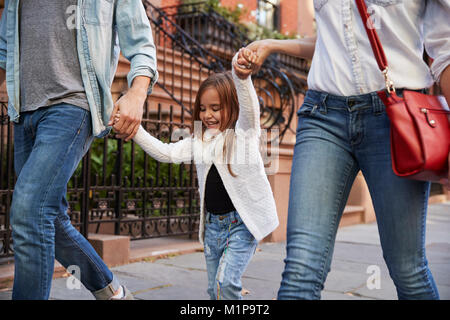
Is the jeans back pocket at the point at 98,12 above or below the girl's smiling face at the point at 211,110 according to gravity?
above

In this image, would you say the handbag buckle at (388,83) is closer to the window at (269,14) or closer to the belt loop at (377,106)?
the belt loop at (377,106)

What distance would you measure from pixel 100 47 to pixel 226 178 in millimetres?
914

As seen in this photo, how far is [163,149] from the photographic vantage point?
2.92 meters

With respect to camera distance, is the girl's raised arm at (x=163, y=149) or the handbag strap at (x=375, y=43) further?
the girl's raised arm at (x=163, y=149)

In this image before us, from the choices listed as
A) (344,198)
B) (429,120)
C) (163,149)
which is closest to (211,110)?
(163,149)

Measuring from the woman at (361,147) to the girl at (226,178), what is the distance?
662mm

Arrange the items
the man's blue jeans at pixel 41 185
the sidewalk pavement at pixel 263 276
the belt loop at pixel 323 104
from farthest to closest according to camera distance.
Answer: the sidewalk pavement at pixel 263 276
the man's blue jeans at pixel 41 185
the belt loop at pixel 323 104

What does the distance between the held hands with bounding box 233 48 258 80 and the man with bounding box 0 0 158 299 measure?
1.64ft

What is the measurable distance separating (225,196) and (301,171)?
3.01 feet

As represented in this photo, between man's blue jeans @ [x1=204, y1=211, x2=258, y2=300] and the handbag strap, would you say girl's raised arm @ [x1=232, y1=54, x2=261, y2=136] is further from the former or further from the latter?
the handbag strap

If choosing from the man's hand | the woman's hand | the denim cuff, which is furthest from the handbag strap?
the denim cuff

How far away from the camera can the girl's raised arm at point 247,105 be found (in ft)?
8.28

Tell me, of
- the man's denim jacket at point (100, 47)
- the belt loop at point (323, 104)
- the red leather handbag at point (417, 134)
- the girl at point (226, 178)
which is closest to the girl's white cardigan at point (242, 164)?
the girl at point (226, 178)

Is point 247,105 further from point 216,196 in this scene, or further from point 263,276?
point 263,276
